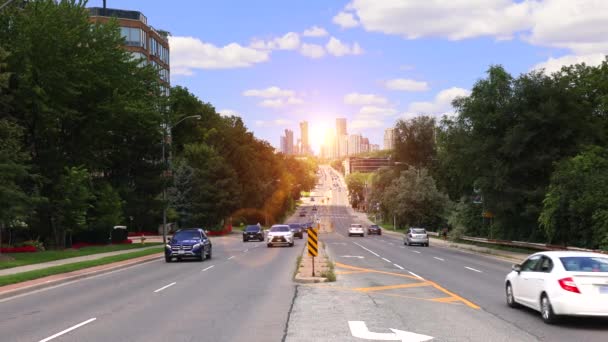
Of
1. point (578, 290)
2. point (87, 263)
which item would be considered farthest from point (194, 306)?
point (87, 263)

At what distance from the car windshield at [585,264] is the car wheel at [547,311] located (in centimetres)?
71

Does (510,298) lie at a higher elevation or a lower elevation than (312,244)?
lower

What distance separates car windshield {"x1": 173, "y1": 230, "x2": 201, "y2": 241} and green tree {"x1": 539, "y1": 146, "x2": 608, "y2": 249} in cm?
1857

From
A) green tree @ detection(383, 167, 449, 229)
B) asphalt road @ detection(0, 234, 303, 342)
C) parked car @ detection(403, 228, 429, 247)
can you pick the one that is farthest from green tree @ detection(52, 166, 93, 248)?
green tree @ detection(383, 167, 449, 229)

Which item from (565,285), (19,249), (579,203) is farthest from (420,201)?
(565,285)

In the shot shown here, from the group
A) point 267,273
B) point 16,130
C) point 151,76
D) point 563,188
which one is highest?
point 151,76

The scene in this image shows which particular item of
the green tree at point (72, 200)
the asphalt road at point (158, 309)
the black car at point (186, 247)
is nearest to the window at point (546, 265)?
the asphalt road at point (158, 309)

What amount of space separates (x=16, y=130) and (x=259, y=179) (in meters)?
81.2

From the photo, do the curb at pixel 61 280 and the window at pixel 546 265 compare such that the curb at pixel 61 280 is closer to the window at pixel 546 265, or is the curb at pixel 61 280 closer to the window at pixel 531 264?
the window at pixel 531 264

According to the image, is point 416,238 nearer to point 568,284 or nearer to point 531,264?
point 531,264

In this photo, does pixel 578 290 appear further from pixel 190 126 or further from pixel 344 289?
pixel 190 126

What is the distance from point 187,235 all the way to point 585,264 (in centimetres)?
2310

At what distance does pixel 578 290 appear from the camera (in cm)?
1151

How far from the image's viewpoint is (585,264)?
40.5 ft
